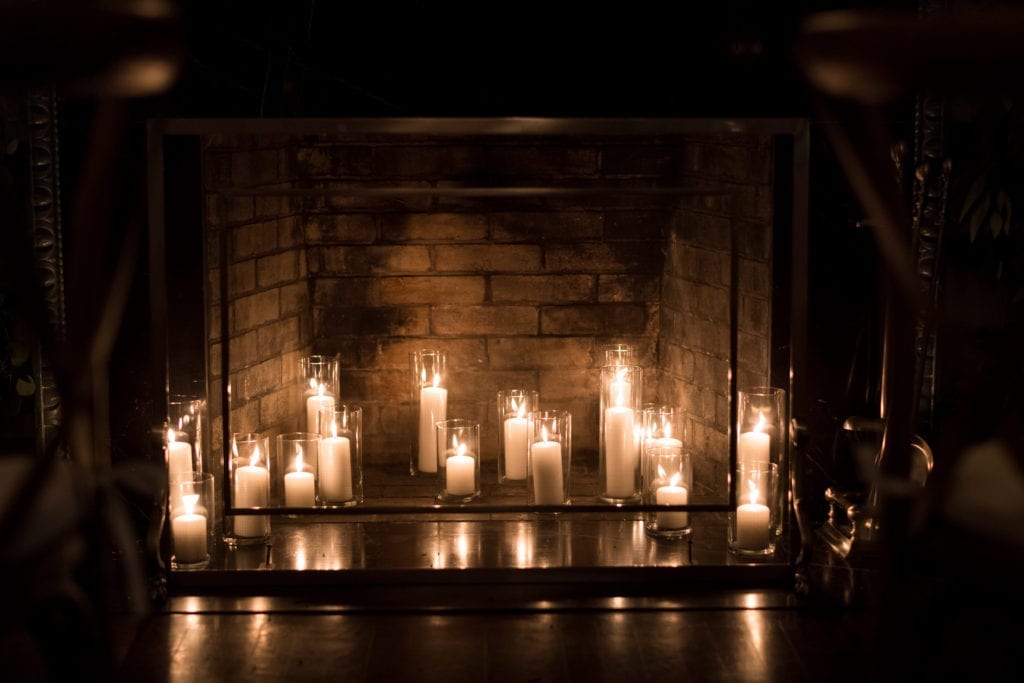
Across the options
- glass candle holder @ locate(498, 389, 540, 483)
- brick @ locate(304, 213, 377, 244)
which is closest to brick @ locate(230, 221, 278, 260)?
brick @ locate(304, 213, 377, 244)

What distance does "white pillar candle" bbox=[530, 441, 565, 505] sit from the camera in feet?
7.50

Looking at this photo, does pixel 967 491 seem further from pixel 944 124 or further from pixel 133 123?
pixel 133 123

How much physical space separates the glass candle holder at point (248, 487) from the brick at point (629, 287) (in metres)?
0.75

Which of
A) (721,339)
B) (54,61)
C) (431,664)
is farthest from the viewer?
(721,339)

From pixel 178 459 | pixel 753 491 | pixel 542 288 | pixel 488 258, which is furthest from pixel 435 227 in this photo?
pixel 753 491

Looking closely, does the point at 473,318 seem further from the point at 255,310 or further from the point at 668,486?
the point at 668,486

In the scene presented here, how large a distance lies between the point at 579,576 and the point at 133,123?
3.51ft

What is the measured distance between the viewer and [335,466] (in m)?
2.34

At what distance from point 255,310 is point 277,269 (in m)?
0.10

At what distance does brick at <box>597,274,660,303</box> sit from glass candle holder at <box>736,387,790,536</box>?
0.38m

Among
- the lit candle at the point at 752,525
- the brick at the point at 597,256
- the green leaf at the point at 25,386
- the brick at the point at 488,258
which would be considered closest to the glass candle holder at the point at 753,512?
the lit candle at the point at 752,525

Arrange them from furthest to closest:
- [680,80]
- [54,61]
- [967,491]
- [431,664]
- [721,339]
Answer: [721,339] → [680,80] → [431,664] → [967,491] → [54,61]

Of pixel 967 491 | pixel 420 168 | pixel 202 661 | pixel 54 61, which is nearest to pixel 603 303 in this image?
pixel 420 168

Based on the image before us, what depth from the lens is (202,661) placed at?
1.87 meters
